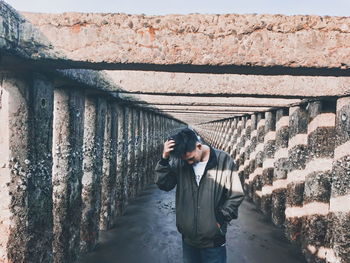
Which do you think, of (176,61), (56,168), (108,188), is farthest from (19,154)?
(108,188)

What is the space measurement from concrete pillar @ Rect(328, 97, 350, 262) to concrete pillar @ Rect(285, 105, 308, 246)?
149cm

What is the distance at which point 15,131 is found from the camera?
293 cm

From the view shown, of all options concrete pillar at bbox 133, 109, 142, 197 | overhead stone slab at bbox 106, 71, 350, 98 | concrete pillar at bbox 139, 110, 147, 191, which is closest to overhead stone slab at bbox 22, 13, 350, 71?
overhead stone slab at bbox 106, 71, 350, 98

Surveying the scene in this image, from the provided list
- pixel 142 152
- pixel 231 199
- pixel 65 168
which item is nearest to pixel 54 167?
pixel 65 168

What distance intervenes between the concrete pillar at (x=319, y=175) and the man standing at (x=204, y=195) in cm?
236

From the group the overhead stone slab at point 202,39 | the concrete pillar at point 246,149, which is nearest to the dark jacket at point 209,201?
the overhead stone slab at point 202,39

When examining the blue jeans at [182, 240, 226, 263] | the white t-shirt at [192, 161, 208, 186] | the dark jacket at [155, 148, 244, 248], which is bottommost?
the blue jeans at [182, 240, 226, 263]

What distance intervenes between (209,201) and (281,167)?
427cm

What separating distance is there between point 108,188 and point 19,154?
374cm

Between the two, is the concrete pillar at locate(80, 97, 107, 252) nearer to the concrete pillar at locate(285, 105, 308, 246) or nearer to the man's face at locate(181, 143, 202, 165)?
the man's face at locate(181, 143, 202, 165)

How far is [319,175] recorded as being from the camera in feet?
16.3

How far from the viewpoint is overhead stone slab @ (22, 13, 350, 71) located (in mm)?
2389

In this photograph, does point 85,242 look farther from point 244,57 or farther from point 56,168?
point 244,57

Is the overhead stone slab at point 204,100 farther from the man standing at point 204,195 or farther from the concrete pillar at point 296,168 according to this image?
the man standing at point 204,195
